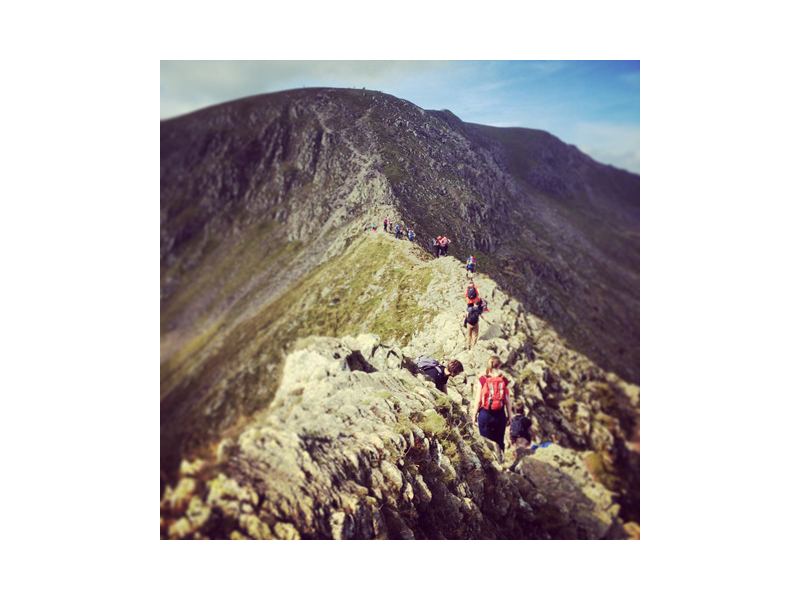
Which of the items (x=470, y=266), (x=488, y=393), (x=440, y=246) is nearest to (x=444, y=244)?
(x=440, y=246)

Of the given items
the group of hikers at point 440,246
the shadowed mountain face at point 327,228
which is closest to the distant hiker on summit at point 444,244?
the group of hikers at point 440,246

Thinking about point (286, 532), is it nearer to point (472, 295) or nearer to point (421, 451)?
point (421, 451)

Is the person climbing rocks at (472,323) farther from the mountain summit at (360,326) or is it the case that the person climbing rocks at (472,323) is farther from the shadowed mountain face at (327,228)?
the shadowed mountain face at (327,228)

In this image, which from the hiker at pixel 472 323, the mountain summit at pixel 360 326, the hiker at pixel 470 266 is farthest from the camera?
the hiker at pixel 470 266

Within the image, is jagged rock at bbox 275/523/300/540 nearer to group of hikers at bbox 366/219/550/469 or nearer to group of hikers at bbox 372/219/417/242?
group of hikers at bbox 366/219/550/469

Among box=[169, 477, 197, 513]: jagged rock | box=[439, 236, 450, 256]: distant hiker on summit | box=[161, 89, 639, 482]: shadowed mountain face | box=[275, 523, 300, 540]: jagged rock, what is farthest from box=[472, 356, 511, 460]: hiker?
box=[169, 477, 197, 513]: jagged rock
